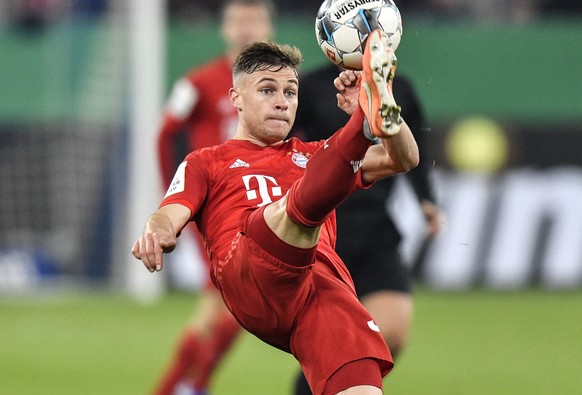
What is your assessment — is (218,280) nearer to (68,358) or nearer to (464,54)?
(68,358)

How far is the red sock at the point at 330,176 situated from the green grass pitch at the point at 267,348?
442cm

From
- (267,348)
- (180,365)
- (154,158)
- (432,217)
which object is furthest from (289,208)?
(154,158)

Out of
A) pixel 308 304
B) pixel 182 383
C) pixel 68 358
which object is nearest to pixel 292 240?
pixel 308 304

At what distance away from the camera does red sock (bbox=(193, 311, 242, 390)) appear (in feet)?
26.9

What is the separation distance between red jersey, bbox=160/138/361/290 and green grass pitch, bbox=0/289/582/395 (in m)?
3.90

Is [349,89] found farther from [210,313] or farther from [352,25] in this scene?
[210,313]

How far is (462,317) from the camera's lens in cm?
1230

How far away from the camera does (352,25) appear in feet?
16.8

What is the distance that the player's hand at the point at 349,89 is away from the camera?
5.07 metres

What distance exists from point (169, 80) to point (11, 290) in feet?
8.93

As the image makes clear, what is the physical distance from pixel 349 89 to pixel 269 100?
0.39 metres

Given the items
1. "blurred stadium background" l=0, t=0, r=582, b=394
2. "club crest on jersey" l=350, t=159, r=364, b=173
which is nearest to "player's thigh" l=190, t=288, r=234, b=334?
"club crest on jersey" l=350, t=159, r=364, b=173

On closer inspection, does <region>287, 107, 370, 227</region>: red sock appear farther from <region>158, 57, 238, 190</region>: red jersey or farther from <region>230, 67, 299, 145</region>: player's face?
<region>158, 57, 238, 190</region>: red jersey

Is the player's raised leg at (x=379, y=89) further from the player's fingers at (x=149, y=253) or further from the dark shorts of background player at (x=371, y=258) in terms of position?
the dark shorts of background player at (x=371, y=258)
